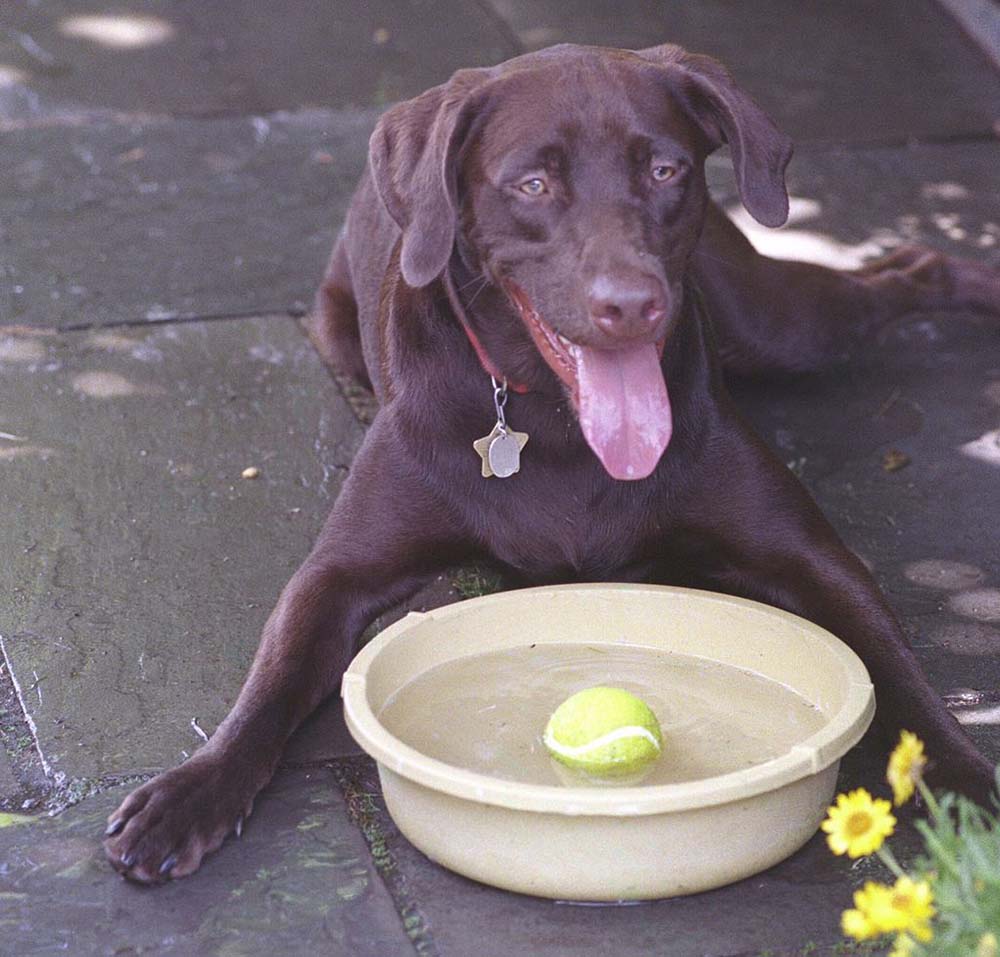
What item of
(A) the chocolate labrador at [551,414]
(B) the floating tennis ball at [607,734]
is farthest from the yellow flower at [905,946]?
(A) the chocolate labrador at [551,414]

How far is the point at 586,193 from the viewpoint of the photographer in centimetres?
267

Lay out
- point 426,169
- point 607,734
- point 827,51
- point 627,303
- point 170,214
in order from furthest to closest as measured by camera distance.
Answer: point 827,51, point 170,214, point 426,169, point 627,303, point 607,734

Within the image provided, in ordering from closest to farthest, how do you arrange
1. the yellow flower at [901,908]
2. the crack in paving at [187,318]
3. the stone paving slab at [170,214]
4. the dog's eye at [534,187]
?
the yellow flower at [901,908] → the dog's eye at [534,187] → the crack in paving at [187,318] → the stone paving slab at [170,214]

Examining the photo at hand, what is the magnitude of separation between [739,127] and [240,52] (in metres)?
4.16

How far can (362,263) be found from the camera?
12.9 feet

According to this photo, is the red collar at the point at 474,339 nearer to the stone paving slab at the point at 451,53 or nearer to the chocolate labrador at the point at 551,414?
the chocolate labrador at the point at 551,414

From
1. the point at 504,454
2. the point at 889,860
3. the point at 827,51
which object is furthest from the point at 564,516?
the point at 827,51

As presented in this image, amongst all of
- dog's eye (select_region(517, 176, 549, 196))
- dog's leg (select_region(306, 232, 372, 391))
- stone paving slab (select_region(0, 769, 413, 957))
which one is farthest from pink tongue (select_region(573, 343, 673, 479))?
dog's leg (select_region(306, 232, 372, 391))

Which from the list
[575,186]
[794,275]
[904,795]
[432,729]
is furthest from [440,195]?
[794,275]

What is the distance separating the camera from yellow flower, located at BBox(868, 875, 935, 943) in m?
1.65

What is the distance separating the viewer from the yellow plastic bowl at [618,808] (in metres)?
2.17

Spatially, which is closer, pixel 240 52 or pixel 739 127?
pixel 739 127

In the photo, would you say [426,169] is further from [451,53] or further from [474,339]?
[451,53]

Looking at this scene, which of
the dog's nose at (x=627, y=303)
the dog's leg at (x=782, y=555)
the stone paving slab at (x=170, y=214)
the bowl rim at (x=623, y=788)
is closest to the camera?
the bowl rim at (x=623, y=788)
